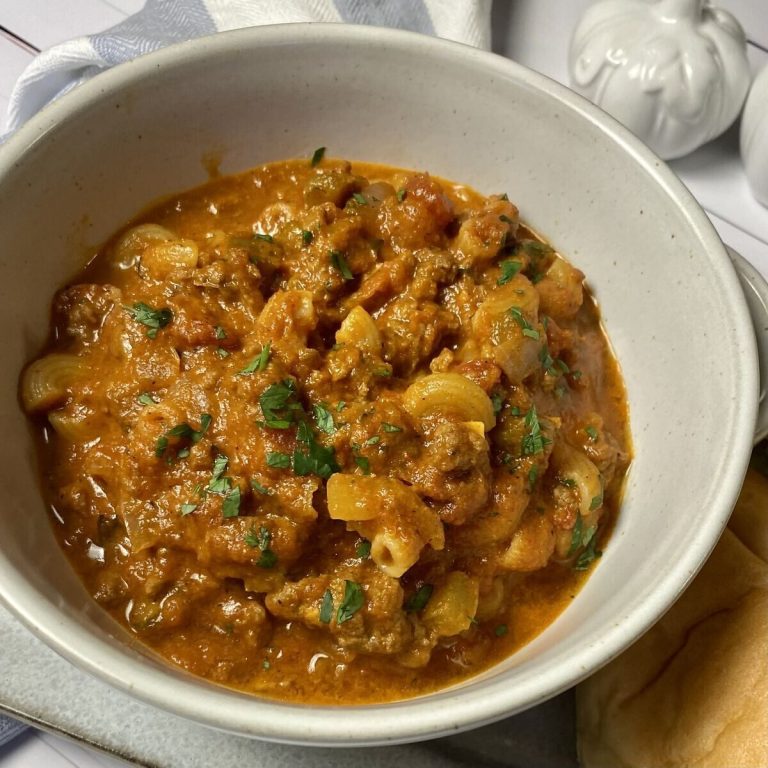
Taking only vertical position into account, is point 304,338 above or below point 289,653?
above

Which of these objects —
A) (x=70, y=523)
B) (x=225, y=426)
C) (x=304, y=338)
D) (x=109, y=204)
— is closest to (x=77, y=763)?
(x=70, y=523)

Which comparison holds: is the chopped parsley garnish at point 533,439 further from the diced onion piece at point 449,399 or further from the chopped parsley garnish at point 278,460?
the chopped parsley garnish at point 278,460

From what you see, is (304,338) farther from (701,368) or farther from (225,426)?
(701,368)

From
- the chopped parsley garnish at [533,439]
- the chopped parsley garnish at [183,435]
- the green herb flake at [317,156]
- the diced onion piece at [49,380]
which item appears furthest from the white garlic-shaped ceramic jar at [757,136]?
the diced onion piece at [49,380]

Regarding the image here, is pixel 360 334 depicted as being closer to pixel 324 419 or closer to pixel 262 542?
pixel 324 419

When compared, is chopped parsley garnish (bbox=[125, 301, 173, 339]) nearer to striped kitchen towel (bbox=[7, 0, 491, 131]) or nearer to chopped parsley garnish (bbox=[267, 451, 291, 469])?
chopped parsley garnish (bbox=[267, 451, 291, 469])
